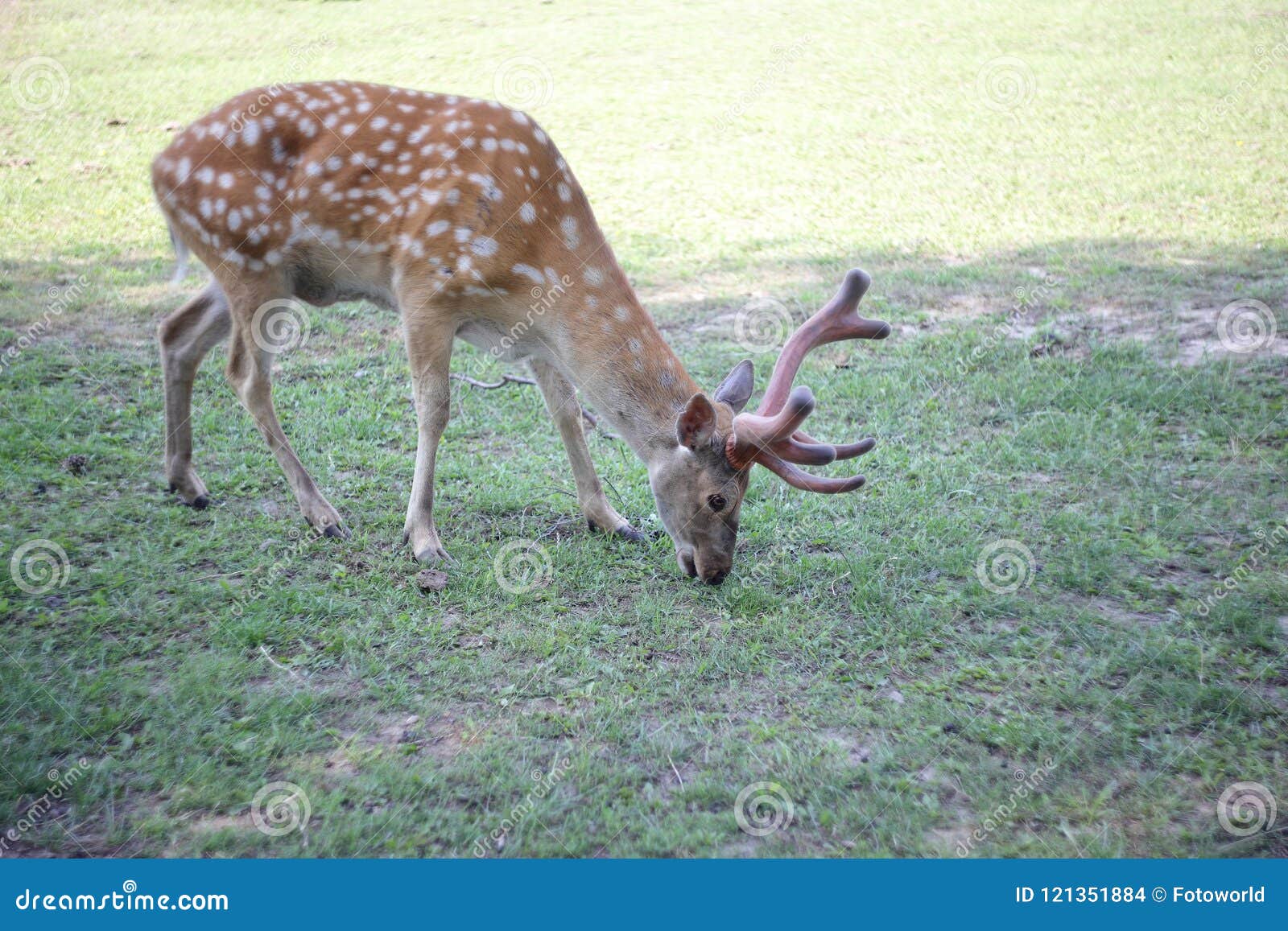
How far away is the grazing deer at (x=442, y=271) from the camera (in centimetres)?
489

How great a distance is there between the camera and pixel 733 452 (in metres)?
4.63

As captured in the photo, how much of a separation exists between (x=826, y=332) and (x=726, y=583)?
1.34 m

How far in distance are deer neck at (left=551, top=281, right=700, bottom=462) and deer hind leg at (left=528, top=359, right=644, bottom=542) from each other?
18.0 inches

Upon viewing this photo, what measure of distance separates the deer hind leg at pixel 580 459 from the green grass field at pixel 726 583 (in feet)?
0.38

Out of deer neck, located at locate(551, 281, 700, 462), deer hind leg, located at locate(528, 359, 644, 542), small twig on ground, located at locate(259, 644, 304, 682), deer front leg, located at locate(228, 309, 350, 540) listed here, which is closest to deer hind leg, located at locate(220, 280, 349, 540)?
deer front leg, located at locate(228, 309, 350, 540)

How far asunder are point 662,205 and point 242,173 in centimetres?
666

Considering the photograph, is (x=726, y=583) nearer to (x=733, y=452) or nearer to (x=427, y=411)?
(x=733, y=452)

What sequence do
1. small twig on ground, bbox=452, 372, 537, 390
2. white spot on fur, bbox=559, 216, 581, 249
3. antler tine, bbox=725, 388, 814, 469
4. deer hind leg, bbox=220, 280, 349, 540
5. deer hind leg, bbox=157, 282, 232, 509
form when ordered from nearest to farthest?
antler tine, bbox=725, 388, 814, 469
white spot on fur, bbox=559, 216, 581, 249
deer hind leg, bbox=220, 280, 349, 540
deer hind leg, bbox=157, 282, 232, 509
small twig on ground, bbox=452, 372, 537, 390

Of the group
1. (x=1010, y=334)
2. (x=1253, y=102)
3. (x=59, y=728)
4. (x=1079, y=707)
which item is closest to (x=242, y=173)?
(x=59, y=728)

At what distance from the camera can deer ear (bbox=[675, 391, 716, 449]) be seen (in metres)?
4.50

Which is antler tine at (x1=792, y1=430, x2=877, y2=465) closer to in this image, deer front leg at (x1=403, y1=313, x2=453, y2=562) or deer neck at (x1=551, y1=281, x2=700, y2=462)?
deer neck at (x1=551, y1=281, x2=700, y2=462)

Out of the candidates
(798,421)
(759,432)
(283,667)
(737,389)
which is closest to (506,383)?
(737,389)

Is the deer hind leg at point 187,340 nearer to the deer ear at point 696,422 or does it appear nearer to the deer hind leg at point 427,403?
the deer hind leg at point 427,403

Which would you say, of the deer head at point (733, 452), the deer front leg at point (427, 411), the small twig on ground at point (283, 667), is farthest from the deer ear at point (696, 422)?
the small twig on ground at point (283, 667)
